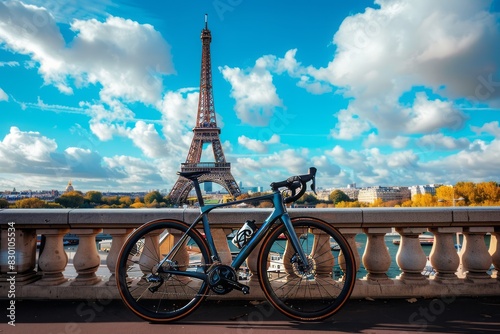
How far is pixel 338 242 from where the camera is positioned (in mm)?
3143

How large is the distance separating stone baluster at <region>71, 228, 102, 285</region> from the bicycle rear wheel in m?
0.44

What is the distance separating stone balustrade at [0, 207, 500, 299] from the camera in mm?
3576

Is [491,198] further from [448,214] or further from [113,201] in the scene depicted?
[113,201]

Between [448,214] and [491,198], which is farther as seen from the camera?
[491,198]

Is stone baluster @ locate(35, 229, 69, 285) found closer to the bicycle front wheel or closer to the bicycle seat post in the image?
the bicycle seat post

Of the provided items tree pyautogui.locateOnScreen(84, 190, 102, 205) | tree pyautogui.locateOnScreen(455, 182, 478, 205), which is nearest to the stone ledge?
tree pyautogui.locateOnScreen(455, 182, 478, 205)

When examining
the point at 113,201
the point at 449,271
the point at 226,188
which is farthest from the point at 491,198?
the point at 113,201

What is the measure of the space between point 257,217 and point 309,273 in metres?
0.71

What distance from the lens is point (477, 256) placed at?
366cm

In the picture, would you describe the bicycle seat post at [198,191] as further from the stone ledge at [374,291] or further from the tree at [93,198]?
the tree at [93,198]

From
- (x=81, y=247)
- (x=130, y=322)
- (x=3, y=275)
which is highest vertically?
(x=81, y=247)

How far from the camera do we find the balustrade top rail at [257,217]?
354cm

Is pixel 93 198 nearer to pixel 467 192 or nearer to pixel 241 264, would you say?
pixel 467 192

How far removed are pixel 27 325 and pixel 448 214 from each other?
12.9ft
